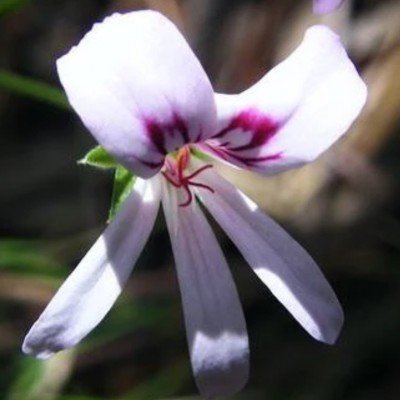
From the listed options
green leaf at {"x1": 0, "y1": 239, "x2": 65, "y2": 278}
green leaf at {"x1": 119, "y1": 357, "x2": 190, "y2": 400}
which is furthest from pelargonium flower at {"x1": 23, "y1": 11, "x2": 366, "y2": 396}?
green leaf at {"x1": 119, "y1": 357, "x2": 190, "y2": 400}

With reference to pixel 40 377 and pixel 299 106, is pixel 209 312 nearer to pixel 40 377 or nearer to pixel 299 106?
pixel 299 106

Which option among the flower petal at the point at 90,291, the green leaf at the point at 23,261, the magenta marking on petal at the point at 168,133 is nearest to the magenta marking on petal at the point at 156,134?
the magenta marking on petal at the point at 168,133

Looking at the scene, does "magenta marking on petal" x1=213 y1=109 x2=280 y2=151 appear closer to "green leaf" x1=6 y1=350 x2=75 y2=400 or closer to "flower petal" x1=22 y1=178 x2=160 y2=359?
"flower petal" x1=22 y1=178 x2=160 y2=359

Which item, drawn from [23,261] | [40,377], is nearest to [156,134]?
[23,261]

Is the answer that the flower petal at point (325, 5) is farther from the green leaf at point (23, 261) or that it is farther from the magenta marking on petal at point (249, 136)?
the green leaf at point (23, 261)

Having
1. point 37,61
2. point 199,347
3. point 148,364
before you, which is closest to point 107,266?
point 199,347

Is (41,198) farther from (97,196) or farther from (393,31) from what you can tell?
(393,31)
